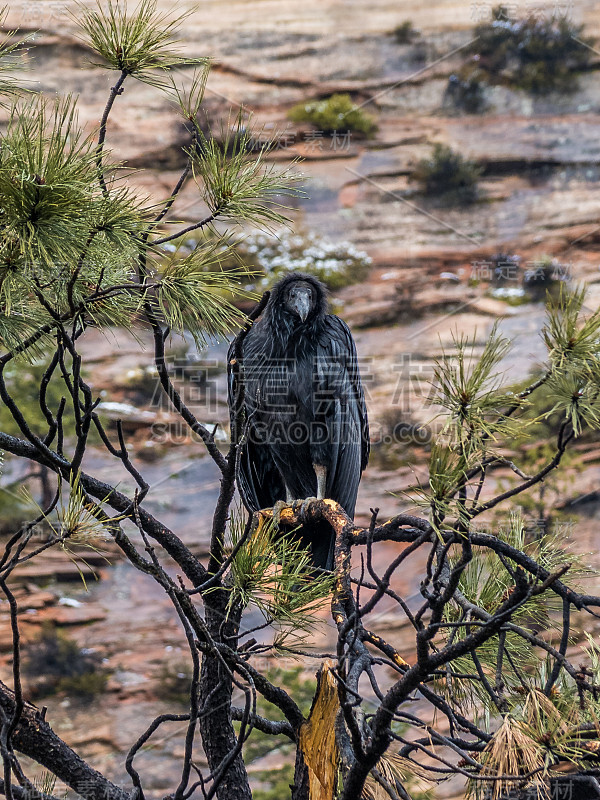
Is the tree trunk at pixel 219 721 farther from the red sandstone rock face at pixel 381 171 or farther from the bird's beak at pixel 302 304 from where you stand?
the red sandstone rock face at pixel 381 171

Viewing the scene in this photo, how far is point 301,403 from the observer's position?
9.29 ft

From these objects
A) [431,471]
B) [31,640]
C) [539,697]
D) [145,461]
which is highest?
[431,471]

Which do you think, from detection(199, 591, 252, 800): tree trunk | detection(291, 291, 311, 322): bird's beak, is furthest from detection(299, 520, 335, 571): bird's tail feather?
detection(291, 291, 311, 322): bird's beak

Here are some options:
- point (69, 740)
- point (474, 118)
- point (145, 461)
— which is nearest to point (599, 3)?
point (474, 118)

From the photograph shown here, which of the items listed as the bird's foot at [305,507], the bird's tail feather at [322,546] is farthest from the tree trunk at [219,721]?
the bird's tail feather at [322,546]

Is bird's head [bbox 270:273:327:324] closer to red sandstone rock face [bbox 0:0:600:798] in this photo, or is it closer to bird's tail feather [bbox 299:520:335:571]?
bird's tail feather [bbox 299:520:335:571]

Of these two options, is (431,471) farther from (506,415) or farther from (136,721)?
(136,721)

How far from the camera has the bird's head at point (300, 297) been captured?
296 centimetres

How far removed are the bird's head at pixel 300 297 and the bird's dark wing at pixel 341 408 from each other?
2.9 inches

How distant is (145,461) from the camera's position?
638 cm

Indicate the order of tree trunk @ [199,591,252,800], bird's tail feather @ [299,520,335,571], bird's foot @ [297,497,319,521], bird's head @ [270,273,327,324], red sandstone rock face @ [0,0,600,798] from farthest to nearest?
red sandstone rock face @ [0,0,600,798], bird's head @ [270,273,327,324], bird's tail feather @ [299,520,335,571], bird's foot @ [297,497,319,521], tree trunk @ [199,591,252,800]

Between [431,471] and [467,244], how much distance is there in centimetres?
600

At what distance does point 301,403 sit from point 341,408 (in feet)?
0.53

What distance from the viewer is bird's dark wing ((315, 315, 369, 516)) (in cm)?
287
